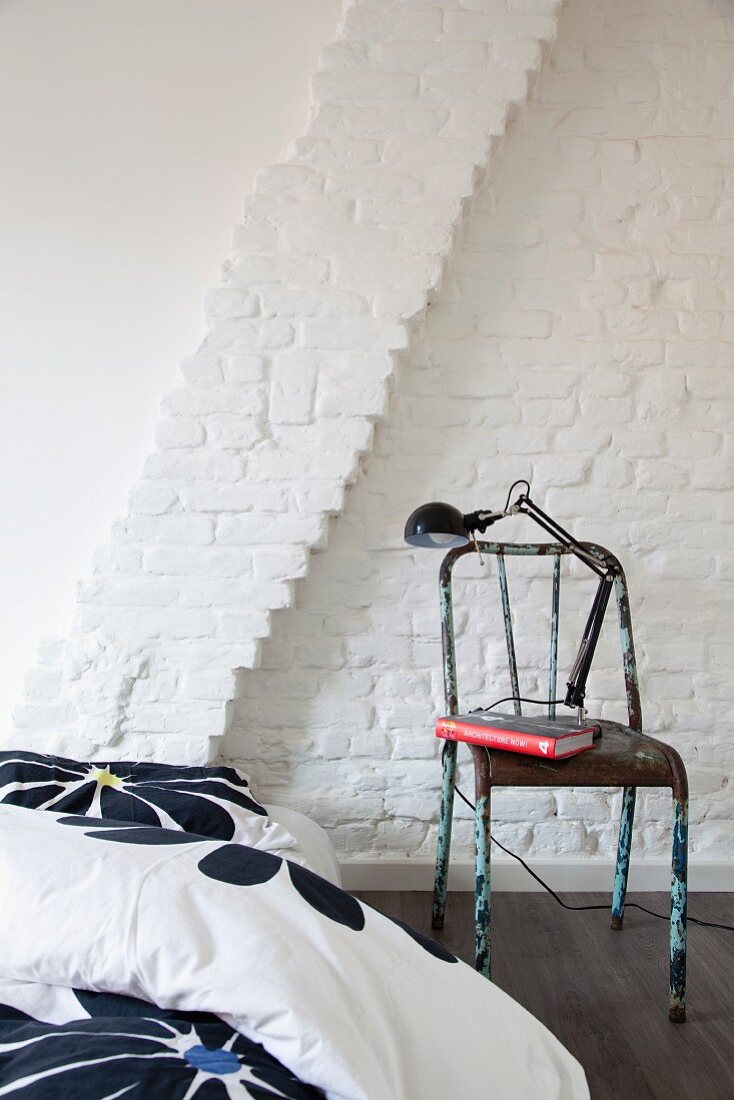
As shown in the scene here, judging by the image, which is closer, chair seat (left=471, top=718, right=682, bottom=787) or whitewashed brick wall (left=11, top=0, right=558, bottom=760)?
chair seat (left=471, top=718, right=682, bottom=787)

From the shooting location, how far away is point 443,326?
7.42 ft

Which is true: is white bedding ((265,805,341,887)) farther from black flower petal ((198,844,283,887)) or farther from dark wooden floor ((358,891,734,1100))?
black flower petal ((198,844,283,887))

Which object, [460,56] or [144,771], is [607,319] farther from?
[144,771]

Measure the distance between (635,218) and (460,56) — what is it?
648mm

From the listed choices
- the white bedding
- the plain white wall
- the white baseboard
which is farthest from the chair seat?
the plain white wall

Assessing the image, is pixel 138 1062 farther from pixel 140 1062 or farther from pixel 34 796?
pixel 34 796

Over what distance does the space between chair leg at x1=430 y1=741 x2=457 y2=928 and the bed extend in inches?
37.0

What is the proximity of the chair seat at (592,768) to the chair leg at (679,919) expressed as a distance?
74mm

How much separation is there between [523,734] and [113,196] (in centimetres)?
185

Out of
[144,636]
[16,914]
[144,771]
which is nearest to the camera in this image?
[16,914]

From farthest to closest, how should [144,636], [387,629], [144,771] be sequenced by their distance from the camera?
[387,629], [144,636], [144,771]

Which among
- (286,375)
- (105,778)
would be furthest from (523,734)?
(286,375)

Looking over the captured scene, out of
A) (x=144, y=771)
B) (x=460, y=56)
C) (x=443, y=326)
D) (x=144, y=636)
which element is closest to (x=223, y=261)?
(x=443, y=326)

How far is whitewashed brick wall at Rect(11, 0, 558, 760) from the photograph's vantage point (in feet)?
6.81
